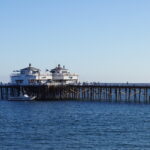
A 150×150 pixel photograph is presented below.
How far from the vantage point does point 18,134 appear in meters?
50.0

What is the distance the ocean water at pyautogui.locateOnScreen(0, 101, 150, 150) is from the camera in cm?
4438

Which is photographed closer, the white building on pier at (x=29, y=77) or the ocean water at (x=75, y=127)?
the ocean water at (x=75, y=127)

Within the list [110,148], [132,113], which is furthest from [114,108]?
[110,148]

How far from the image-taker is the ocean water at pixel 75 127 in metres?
44.4

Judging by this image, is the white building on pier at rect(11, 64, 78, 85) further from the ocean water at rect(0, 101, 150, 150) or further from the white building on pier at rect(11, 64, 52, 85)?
the ocean water at rect(0, 101, 150, 150)

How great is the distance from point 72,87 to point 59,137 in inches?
2052

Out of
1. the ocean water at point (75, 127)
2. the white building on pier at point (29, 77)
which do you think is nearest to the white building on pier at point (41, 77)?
the white building on pier at point (29, 77)

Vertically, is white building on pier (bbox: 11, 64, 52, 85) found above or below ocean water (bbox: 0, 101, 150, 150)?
above

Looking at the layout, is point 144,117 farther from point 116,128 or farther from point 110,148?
point 110,148

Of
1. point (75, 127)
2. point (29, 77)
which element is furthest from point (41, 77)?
point (75, 127)

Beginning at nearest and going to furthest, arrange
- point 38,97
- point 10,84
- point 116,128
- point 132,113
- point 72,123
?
point 116,128
point 72,123
point 132,113
point 38,97
point 10,84

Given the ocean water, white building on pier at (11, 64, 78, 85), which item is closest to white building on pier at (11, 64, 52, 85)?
white building on pier at (11, 64, 78, 85)

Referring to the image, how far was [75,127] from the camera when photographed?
182 ft

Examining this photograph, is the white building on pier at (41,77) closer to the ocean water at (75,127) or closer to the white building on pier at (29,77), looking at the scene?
the white building on pier at (29,77)
